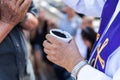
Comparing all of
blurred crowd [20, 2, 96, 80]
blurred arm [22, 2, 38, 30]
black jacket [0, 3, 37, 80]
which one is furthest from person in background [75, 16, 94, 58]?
black jacket [0, 3, 37, 80]

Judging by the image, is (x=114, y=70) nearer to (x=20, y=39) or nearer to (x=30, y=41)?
(x=20, y=39)

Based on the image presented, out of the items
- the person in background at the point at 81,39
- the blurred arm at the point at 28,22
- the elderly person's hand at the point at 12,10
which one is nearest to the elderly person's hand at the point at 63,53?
the elderly person's hand at the point at 12,10

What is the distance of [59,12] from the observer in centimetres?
491

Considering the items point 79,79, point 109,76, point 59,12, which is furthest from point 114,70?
point 59,12

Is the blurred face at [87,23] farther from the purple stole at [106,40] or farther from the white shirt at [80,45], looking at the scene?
the purple stole at [106,40]

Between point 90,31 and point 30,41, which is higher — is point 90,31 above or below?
above

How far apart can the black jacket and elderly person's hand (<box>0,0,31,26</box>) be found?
0.09 meters

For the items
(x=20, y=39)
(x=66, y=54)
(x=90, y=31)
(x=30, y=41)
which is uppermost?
(x=66, y=54)

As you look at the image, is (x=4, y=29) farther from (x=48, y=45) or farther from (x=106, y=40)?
(x=106, y=40)

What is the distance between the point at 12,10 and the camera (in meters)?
1.66

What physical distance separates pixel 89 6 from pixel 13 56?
1.42 feet

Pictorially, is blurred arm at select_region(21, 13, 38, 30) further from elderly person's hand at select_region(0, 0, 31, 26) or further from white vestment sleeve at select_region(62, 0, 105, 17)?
white vestment sleeve at select_region(62, 0, 105, 17)

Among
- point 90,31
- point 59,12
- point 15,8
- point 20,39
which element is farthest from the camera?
point 59,12

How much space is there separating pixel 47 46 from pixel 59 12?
344cm
